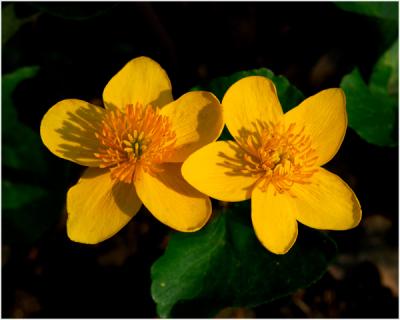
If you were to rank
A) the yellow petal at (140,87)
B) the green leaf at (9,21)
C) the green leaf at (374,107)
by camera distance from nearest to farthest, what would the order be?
the yellow petal at (140,87) < the green leaf at (374,107) < the green leaf at (9,21)

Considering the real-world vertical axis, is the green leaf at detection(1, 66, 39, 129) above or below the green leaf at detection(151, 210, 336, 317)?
above

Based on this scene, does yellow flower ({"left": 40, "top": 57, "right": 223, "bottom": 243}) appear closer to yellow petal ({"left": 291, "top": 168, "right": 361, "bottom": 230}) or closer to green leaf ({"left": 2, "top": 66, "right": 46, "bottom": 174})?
yellow petal ({"left": 291, "top": 168, "right": 361, "bottom": 230})

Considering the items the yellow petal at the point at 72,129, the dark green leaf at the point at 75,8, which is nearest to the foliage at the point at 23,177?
the dark green leaf at the point at 75,8

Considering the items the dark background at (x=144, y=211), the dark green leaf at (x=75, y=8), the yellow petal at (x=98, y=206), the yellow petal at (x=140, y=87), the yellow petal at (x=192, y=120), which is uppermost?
the dark green leaf at (x=75, y=8)

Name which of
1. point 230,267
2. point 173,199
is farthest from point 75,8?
point 230,267

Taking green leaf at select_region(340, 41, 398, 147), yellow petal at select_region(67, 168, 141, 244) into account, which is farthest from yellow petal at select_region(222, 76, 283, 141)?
green leaf at select_region(340, 41, 398, 147)

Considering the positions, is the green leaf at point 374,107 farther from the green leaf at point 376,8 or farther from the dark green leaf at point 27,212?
the dark green leaf at point 27,212
